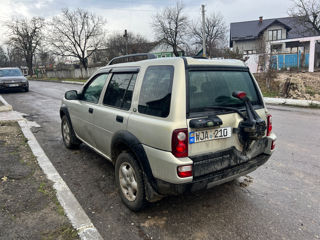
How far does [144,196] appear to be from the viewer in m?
2.84

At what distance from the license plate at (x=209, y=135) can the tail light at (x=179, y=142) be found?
68mm

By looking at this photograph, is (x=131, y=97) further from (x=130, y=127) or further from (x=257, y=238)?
(x=257, y=238)

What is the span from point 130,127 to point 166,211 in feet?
3.68

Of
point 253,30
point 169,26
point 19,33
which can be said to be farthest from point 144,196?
point 19,33

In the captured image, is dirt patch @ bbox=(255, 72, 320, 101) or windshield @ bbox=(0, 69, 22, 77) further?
windshield @ bbox=(0, 69, 22, 77)

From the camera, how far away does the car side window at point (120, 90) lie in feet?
10.4

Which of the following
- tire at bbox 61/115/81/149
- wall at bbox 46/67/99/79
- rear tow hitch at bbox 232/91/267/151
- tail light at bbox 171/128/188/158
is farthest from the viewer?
wall at bbox 46/67/99/79

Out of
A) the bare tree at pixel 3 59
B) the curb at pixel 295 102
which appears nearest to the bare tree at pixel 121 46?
the curb at pixel 295 102

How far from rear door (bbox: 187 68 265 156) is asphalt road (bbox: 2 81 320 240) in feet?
2.79

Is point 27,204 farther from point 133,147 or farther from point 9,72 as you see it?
point 9,72

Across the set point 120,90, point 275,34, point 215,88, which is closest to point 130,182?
point 120,90

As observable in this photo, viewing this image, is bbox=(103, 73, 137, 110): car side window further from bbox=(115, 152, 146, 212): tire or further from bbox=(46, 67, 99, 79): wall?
bbox=(46, 67, 99, 79): wall

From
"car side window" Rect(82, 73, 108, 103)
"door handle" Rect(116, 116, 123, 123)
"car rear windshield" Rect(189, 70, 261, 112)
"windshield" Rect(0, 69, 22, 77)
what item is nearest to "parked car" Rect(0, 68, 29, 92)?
"windshield" Rect(0, 69, 22, 77)

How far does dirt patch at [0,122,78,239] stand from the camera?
2.67 meters
